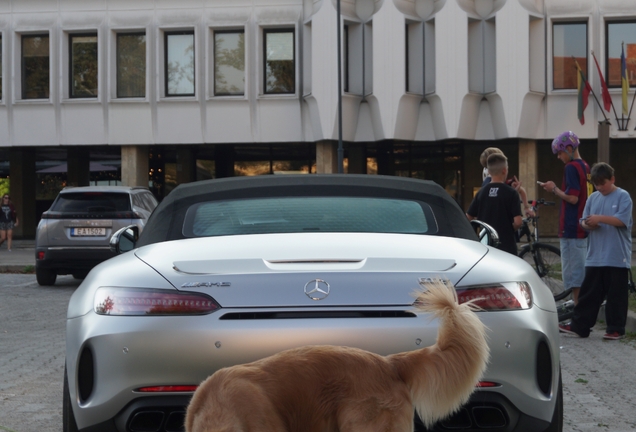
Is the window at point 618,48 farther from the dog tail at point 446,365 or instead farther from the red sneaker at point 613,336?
the dog tail at point 446,365

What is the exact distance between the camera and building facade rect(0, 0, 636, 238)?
33.1 metres

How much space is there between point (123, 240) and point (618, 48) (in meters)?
31.2

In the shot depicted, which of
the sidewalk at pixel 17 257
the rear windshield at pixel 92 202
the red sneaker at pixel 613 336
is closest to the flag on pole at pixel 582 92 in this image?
the sidewalk at pixel 17 257

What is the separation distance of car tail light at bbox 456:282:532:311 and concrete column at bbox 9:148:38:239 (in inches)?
1539

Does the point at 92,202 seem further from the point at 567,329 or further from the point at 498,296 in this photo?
the point at 498,296

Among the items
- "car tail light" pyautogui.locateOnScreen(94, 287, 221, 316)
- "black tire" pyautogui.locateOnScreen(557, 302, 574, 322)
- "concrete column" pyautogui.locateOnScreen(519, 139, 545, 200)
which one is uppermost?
"concrete column" pyautogui.locateOnScreen(519, 139, 545, 200)

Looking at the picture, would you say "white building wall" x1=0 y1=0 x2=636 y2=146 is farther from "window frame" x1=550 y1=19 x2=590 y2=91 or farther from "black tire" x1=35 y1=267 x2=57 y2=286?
"black tire" x1=35 y1=267 x2=57 y2=286

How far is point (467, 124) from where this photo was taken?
33.3 m

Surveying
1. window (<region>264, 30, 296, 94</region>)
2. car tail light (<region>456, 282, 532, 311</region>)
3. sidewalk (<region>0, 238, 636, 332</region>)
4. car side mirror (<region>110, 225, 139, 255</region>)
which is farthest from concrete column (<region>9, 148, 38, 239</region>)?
car tail light (<region>456, 282, 532, 311</region>)

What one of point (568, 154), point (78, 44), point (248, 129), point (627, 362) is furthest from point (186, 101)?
point (627, 362)

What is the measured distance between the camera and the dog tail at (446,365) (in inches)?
111

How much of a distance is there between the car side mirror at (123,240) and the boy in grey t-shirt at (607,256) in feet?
17.4

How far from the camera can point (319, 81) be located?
110 feet

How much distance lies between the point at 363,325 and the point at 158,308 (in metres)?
0.81
